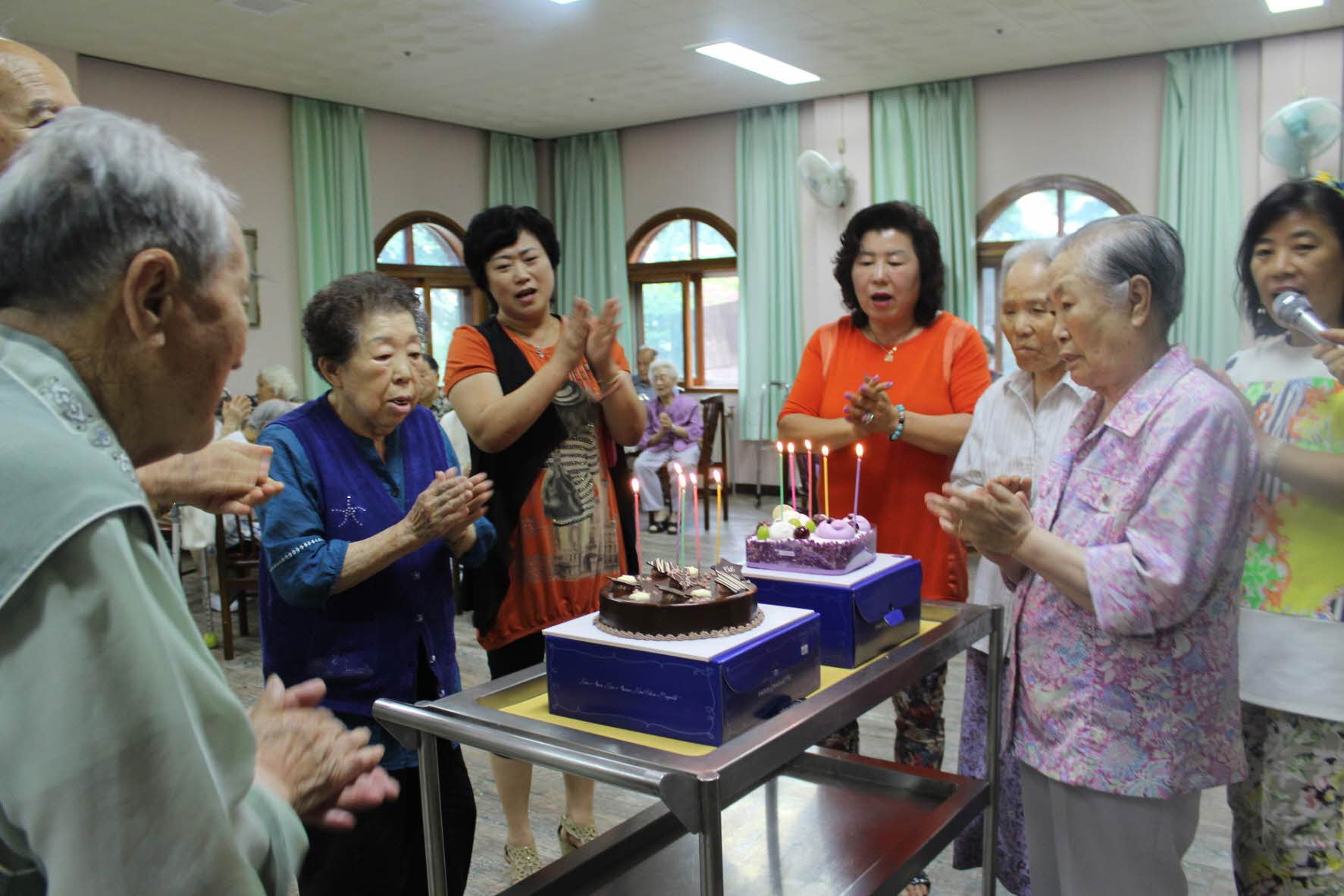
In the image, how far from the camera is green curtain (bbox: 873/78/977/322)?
835 cm

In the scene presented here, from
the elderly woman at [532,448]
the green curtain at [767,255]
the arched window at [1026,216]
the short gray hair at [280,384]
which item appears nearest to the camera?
the elderly woman at [532,448]

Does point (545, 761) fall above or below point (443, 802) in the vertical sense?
above

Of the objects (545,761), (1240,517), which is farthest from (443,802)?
(1240,517)

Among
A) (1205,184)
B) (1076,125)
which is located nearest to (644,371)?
(1076,125)

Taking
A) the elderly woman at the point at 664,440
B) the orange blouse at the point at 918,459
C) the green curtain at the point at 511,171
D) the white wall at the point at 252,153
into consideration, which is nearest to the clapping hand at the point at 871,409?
the orange blouse at the point at 918,459

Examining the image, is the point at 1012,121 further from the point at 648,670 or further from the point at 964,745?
the point at 648,670

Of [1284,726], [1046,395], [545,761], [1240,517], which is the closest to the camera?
[545,761]

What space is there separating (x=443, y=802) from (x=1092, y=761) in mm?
1184

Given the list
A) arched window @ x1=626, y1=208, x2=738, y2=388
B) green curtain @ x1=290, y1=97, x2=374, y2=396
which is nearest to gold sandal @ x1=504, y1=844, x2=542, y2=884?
green curtain @ x1=290, y1=97, x2=374, y2=396

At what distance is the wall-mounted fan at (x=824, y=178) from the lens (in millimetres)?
8695

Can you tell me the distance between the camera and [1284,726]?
181 centimetres

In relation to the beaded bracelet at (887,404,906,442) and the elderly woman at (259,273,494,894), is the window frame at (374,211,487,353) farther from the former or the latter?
the elderly woman at (259,273,494,894)

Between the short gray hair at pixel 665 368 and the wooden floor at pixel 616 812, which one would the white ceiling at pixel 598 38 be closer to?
the short gray hair at pixel 665 368

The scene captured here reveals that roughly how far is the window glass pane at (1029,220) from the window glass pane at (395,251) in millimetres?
5310
